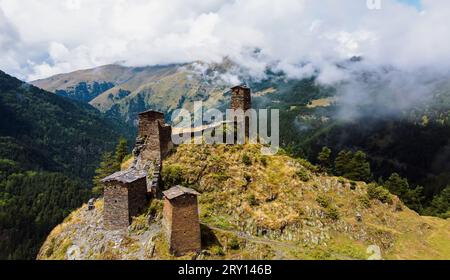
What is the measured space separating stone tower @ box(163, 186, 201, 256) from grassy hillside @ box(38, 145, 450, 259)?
5.85 ft

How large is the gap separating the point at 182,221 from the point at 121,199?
372 inches

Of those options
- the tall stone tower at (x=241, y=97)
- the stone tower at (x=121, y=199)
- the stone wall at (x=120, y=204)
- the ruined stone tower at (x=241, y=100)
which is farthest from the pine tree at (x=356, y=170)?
the stone wall at (x=120, y=204)

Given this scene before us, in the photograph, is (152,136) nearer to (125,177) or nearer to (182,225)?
(125,177)

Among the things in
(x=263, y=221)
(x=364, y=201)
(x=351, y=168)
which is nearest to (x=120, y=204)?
(x=263, y=221)

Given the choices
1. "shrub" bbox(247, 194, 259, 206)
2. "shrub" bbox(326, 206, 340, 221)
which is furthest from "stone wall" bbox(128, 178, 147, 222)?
"shrub" bbox(326, 206, 340, 221)

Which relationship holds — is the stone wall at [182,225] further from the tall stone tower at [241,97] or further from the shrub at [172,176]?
the tall stone tower at [241,97]

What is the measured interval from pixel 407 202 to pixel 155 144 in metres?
87.1

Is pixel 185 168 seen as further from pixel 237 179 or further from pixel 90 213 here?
pixel 90 213

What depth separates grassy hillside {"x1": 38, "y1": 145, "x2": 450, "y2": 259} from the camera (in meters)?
45.4

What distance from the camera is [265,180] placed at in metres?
58.5

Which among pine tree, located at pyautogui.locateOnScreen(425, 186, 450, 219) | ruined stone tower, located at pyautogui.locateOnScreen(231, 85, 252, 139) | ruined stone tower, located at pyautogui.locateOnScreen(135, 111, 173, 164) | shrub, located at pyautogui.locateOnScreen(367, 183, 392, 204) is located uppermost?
ruined stone tower, located at pyautogui.locateOnScreen(231, 85, 252, 139)

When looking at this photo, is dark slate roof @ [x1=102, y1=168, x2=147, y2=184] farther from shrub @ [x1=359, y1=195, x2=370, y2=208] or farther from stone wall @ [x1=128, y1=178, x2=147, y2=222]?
shrub @ [x1=359, y1=195, x2=370, y2=208]

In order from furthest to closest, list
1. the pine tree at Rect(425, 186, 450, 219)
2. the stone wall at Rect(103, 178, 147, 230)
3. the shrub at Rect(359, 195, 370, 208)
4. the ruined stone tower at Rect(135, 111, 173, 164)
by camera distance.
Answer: the pine tree at Rect(425, 186, 450, 219) < the shrub at Rect(359, 195, 370, 208) < the ruined stone tower at Rect(135, 111, 173, 164) < the stone wall at Rect(103, 178, 147, 230)

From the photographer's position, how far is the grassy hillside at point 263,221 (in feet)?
149
